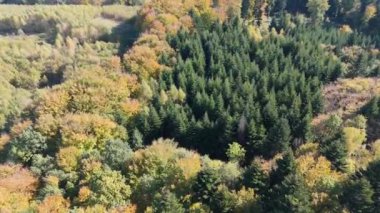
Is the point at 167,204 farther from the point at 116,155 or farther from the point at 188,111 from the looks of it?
the point at 188,111

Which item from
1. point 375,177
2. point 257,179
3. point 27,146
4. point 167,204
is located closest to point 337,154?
point 375,177

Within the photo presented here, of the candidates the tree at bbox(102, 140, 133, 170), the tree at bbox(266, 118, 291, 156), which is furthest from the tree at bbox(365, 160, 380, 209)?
the tree at bbox(102, 140, 133, 170)

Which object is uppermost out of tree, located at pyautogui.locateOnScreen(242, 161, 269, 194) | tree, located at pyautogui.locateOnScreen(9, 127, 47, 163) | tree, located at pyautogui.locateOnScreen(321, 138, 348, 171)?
tree, located at pyautogui.locateOnScreen(321, 138, 348, 171)

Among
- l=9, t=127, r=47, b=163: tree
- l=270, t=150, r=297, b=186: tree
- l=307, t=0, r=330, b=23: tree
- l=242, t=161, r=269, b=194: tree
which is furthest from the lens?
l=307, t=0, r=330, b=23: tree

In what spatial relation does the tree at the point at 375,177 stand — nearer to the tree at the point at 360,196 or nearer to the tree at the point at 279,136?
the tree at the point at 360,196

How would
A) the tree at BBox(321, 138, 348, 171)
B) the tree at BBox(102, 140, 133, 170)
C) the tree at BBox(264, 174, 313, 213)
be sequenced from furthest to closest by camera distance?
the tree at BBox(102, 140, 133, 170) → the tree at BBox(321, 138, 348, 171) → the tree at BBox(264, 174, 313, 213)

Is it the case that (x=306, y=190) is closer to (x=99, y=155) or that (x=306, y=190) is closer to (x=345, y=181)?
(x=345, y=181)

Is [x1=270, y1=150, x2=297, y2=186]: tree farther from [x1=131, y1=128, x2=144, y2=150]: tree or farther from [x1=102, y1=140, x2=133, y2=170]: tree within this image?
[x1=131, y1=128, x2=144, y2=150]: tree
